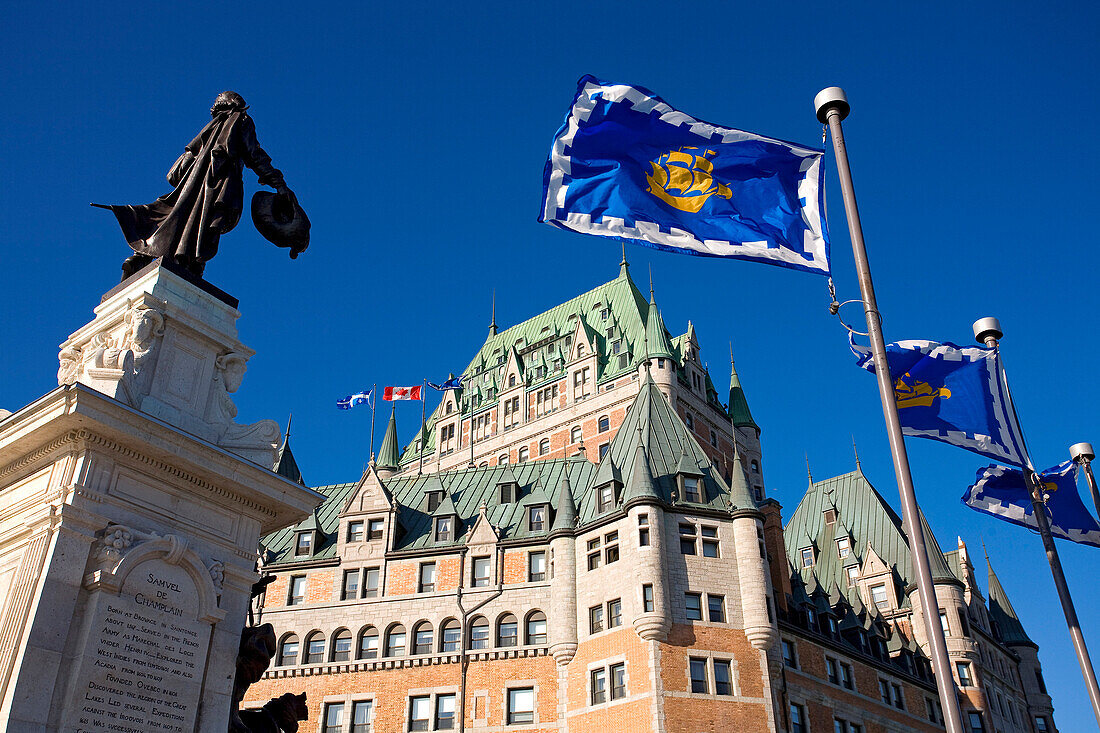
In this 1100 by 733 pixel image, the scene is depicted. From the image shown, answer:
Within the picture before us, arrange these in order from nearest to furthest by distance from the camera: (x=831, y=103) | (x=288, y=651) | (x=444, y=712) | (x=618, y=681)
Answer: (x=831, y=103) < (x=618, y=681) < (x=444, y=712) < (x=288, y=651)

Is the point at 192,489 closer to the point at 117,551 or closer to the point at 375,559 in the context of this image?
the point at 117,551

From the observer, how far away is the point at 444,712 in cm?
4416

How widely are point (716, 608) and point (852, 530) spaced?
3819 cm

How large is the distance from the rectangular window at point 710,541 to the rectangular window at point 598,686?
7359 mm

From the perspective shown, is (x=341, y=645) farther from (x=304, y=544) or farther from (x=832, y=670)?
(x=832, y=670)

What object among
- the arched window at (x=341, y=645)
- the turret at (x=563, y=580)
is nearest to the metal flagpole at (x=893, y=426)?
the turret at (x=563, y=580)

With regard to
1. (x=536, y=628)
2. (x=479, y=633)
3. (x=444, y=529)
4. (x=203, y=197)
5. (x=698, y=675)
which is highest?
(x=444, y=529)

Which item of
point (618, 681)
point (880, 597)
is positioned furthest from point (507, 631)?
point (880, 597)

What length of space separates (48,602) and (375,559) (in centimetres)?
4010

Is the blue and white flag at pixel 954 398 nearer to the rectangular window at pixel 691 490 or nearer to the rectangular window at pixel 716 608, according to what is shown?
the rectangular window at pixel 716 608

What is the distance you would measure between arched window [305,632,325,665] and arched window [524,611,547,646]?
1024cm

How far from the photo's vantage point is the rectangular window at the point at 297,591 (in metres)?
49.2

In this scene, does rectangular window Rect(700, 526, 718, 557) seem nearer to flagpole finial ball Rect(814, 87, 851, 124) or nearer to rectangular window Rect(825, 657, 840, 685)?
rectangular window Rect(825, 657, 840, 685)

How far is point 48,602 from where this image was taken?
34.1 ft
